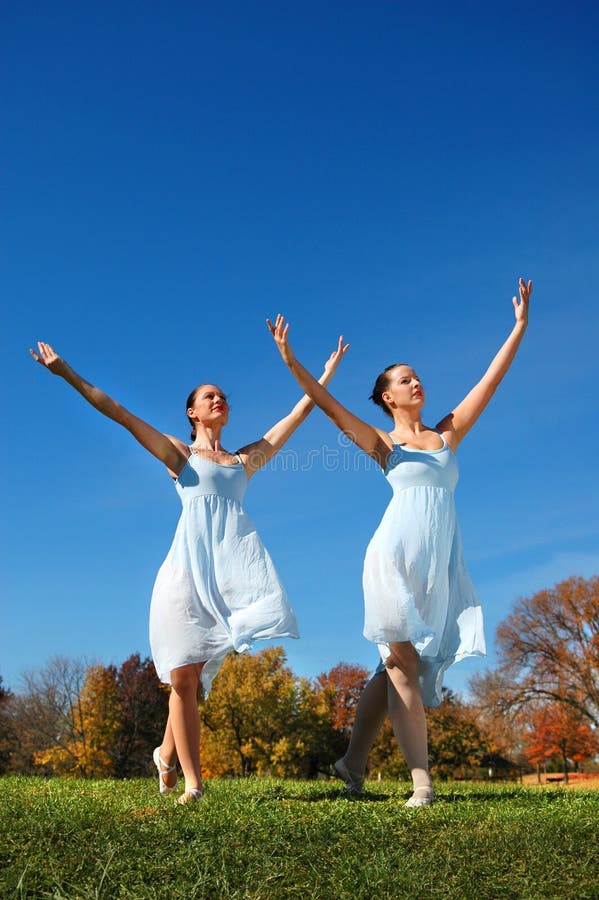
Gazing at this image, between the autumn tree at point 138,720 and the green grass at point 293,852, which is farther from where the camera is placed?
the autumn tree at point 138,720

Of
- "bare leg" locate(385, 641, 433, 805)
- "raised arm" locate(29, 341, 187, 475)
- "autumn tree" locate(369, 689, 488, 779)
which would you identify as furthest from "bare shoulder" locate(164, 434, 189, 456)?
"autumn tree" locate(369, 689, 488, 779)

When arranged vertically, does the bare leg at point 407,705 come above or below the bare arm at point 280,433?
below

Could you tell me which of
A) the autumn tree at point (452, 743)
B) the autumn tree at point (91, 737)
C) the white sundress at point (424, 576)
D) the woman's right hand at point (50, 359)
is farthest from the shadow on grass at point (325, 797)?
the autumn tree at point (91, 737)

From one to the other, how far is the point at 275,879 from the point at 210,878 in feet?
0.93

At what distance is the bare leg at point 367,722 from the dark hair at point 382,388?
217cm

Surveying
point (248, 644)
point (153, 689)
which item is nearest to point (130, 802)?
point (248, 644)

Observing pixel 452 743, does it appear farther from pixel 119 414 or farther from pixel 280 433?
pixel 119 414

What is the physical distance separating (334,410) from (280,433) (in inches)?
35.7

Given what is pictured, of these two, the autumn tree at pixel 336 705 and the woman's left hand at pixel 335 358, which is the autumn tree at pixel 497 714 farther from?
the woman's left hand at pixel 335 358

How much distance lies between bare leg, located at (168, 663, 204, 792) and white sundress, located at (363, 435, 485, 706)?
1.34 meters

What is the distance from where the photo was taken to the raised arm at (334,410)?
602 centimetres

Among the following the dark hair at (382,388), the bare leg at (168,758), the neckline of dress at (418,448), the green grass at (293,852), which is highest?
the dark hair at (382,388)

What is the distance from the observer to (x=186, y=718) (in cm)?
562

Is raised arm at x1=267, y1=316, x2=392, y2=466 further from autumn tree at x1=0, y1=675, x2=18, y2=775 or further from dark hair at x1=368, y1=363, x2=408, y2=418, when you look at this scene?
autumn tree at x1=0, y1=675, x2=18, y2=775
